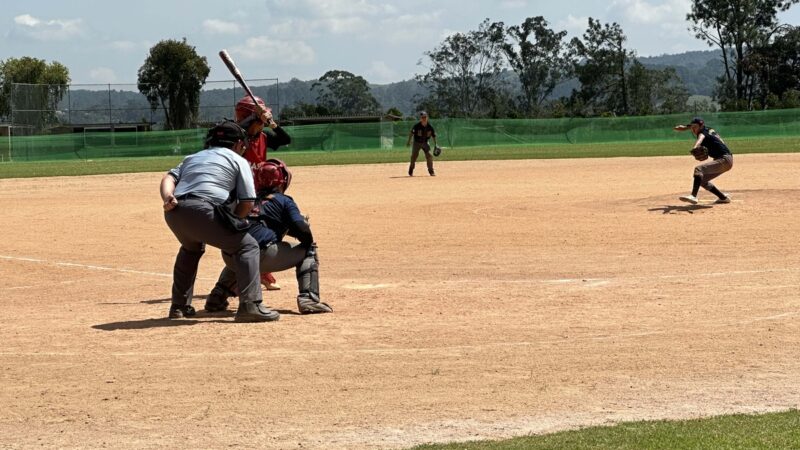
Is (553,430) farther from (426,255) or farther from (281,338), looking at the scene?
(426,255)

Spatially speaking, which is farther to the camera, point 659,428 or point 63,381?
point 63,381

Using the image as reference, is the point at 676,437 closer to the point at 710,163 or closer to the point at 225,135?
the point at 225,135

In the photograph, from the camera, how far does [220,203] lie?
9.52 meters

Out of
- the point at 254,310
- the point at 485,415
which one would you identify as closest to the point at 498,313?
the point at 254,310

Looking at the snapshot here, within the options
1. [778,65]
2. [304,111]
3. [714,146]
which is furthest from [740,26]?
[714,146]

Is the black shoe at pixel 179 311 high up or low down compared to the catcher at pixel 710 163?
down

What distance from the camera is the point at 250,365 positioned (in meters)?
8.21

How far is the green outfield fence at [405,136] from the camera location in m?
53.6

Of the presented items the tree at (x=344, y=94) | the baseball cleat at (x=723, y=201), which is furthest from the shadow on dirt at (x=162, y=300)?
the tree at (x=344, y=94)

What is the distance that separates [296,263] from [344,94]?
9930cm

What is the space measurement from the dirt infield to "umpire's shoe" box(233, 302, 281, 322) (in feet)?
0.67

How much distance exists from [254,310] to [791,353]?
4.28 meters

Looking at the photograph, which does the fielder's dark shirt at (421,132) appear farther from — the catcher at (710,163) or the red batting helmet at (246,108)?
the red batting helmet at (246,108)

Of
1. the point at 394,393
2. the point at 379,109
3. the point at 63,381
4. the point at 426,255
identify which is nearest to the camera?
the point at 394,393
